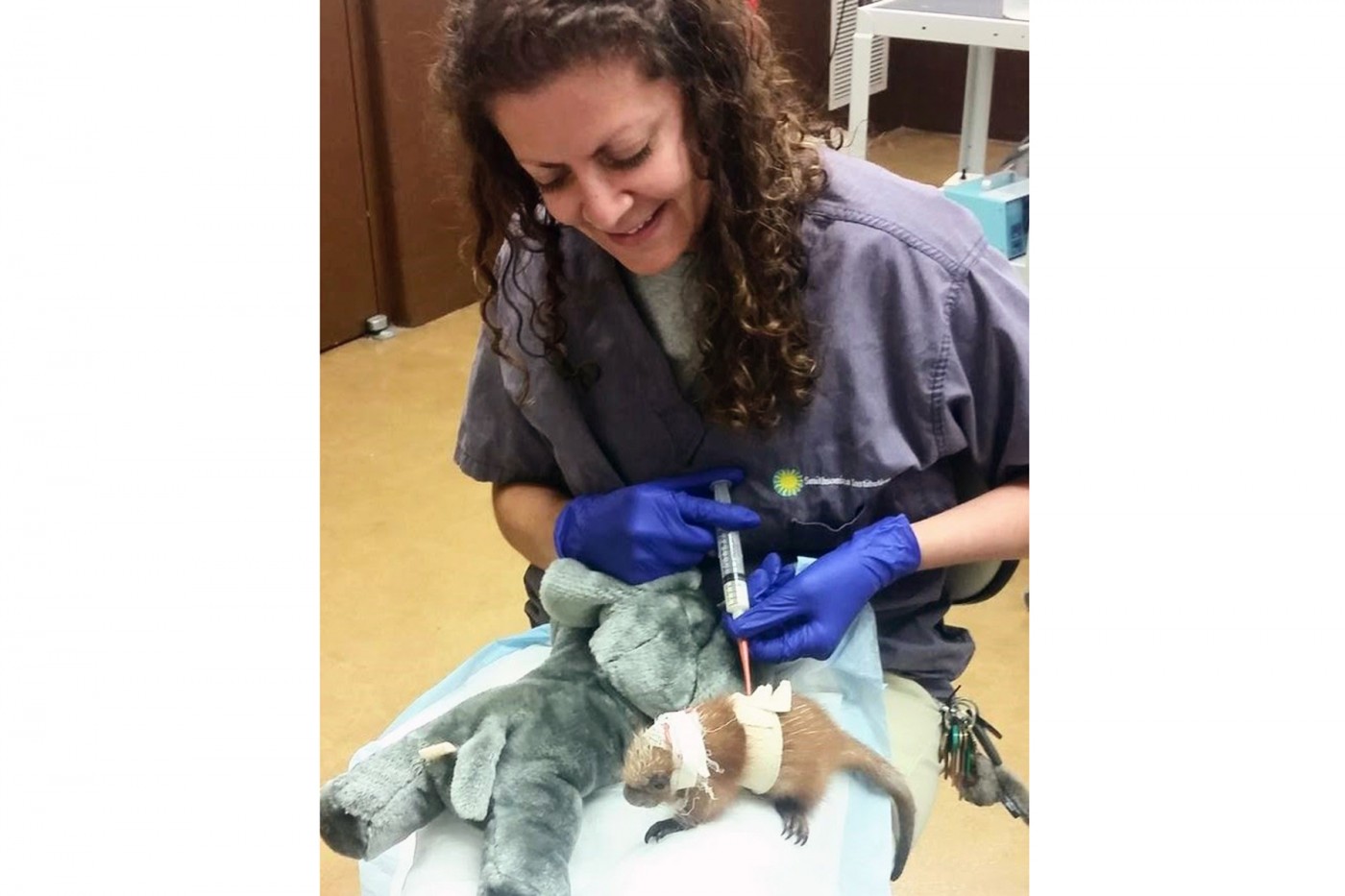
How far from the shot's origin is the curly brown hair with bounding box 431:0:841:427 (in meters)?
0.99

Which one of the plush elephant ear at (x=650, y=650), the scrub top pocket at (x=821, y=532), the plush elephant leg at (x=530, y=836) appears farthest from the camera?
the scrub top pocket at (x=821, y=532)

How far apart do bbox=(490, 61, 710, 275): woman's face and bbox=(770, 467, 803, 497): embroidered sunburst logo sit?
0.22 meters

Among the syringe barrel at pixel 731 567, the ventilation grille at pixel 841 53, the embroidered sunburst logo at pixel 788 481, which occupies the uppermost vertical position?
the embroidered sunburst logo at pixel 788 481

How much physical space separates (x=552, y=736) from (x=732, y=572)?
20 centimetres

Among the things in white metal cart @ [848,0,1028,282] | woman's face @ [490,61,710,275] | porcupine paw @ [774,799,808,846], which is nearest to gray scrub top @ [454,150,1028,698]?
woman's face @ [490,61,710,275]

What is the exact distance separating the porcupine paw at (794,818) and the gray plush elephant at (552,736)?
0.11m

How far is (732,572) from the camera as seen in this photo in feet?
3.71

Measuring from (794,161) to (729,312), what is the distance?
13 cm

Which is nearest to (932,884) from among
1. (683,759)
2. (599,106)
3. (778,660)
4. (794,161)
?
(778,660)

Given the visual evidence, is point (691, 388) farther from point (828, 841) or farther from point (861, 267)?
point (828, 841)

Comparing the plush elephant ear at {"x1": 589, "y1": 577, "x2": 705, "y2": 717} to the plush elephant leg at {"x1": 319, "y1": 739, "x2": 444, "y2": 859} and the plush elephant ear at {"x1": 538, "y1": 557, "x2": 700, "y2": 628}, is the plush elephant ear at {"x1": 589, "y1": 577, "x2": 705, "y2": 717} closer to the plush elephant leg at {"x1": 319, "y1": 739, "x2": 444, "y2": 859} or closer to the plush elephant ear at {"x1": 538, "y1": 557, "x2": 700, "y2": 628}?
the plush elephant ear at {"x1": 538, "y1": 557, "x2": 700, "y2": 628}

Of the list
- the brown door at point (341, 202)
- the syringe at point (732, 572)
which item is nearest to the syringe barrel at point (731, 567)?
the syringe at point (732, 572)

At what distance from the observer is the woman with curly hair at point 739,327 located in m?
1.02

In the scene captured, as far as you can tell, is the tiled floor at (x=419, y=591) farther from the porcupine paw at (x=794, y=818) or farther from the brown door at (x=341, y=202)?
the porcupine paw at (x=794, y=818)
